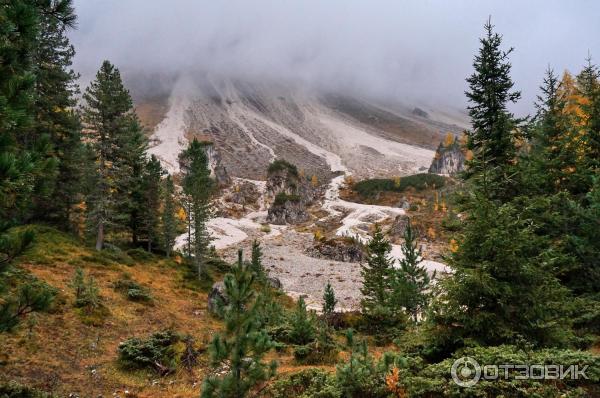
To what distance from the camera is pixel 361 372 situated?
7.18 metres

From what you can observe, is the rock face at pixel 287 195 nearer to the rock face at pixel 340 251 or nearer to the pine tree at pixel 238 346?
the rock face at pixel 340 251

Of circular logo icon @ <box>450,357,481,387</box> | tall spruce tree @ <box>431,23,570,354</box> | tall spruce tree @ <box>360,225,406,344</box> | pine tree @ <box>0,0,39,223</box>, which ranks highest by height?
pine tree @ <box>0,0,39,223</box>

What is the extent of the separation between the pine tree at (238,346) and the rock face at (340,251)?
76428 mm

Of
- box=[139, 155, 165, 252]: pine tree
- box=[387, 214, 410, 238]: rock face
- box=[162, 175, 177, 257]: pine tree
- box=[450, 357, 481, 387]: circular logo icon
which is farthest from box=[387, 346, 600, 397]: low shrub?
box=[387, 214, 410, 238]: rock face

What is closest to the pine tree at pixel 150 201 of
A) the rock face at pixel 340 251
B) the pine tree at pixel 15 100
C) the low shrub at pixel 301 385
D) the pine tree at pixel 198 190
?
the pine tree at pixel 198 190

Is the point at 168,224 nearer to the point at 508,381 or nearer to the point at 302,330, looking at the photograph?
the point at 302,330

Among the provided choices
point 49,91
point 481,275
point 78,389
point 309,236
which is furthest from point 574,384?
point 309,236

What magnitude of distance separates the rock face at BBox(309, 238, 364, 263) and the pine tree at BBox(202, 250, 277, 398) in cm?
7643

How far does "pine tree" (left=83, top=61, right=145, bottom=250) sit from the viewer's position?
97.6 ft

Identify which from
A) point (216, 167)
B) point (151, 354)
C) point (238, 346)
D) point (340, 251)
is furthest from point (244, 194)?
point (238, 346)

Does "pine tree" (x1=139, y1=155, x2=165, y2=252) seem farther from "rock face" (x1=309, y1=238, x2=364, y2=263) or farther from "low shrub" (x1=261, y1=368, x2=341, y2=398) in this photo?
"rock face" (x1=309, y1=238, x2=364, y2=263)

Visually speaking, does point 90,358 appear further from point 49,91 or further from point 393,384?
point 49,91

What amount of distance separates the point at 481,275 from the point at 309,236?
330 feet

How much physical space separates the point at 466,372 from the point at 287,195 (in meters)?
136
